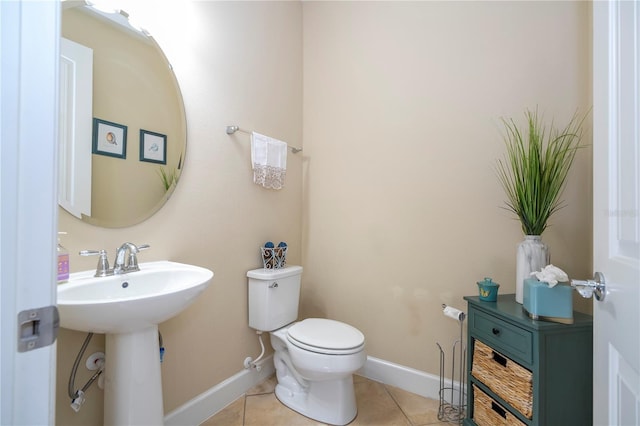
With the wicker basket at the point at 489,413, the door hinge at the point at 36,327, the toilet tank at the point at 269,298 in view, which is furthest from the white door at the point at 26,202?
the wicker basket at the point at 489,413

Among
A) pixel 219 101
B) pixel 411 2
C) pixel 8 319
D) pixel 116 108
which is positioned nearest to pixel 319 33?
pixel 411 2

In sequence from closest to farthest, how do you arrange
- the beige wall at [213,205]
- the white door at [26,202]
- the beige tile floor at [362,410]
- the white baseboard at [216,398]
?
the white door at [26,202], the beige wall at [213,205], the white baseboard at [216,398], the beige tile floor at [362,410]

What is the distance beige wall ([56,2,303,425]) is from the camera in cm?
127

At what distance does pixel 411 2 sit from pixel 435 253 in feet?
5.18

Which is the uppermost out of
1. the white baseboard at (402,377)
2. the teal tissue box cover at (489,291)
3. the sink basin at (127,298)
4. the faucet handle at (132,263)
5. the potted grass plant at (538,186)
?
the potted grass plant at (538,186)

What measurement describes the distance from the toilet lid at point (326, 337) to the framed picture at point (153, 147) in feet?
3.66

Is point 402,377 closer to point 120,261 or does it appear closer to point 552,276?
point 552,276

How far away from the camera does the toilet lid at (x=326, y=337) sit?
143 centimetres

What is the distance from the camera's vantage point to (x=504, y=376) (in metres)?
1.23

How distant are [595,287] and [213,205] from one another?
5.00ft

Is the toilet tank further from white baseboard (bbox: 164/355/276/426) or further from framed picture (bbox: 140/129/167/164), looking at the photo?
framed picture (bbox: 140/129/167/164)

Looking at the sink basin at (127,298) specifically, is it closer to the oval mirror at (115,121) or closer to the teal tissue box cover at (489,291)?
the oval mirror at (115,121)

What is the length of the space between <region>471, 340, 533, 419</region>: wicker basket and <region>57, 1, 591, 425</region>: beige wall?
33cm

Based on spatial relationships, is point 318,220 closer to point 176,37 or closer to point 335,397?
point 335,397
